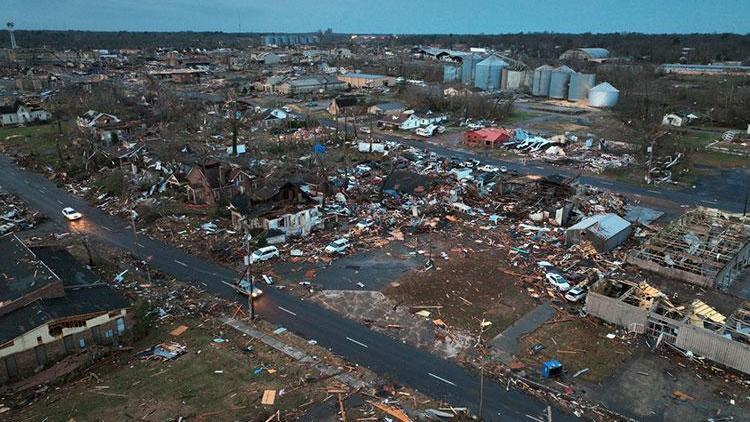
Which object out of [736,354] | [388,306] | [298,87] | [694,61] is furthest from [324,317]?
[694,61]

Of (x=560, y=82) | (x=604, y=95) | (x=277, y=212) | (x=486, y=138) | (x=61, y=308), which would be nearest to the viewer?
(x=61, y=308)

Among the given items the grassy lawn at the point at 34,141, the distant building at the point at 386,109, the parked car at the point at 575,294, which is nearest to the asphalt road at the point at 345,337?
the parked car at the point at 575,294

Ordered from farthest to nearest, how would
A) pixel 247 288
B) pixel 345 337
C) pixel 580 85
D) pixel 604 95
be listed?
pixel 580 85
pixel 604 95
pixel 247 288
pixel 345 337

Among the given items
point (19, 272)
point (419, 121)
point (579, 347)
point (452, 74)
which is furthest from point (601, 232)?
point (452, 74)

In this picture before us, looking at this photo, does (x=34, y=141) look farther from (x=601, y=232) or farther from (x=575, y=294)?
(x=575, y=294)

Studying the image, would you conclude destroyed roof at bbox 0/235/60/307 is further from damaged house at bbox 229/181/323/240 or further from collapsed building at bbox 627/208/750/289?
collapsed building at bbox 627/208/750/289

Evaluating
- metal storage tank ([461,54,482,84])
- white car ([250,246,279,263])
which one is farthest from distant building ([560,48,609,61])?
white car ([250,246,279,263])

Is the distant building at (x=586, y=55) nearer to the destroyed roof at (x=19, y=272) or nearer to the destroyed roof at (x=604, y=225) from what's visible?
the destroyed roof at (x=604, y=225)

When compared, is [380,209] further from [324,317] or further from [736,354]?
[736,354]
